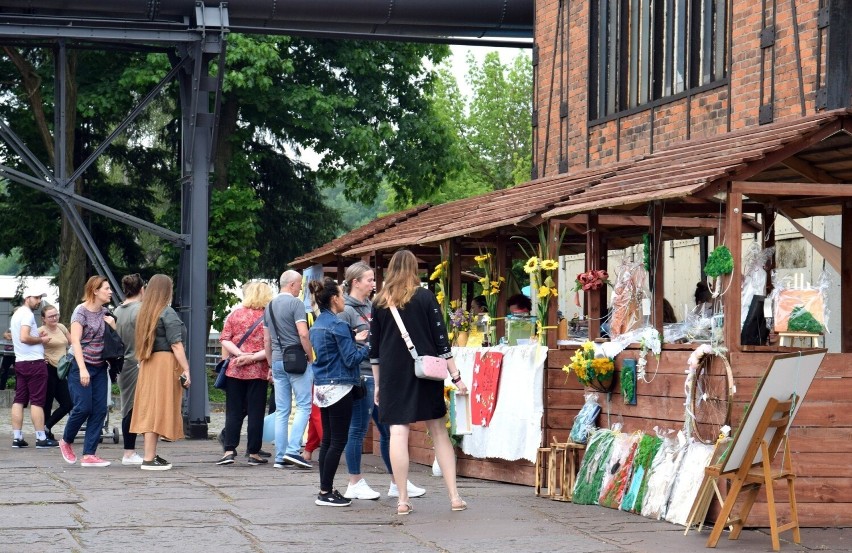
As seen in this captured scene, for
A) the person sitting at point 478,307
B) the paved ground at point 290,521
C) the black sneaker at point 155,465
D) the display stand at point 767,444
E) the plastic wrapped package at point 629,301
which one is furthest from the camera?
the person sitting at point 478,307

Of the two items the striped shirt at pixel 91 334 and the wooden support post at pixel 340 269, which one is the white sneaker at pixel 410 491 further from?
the wooden support post at pixel 340 269

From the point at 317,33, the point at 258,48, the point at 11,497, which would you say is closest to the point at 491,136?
the point at 258,48

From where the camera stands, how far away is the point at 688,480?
28.6 feet

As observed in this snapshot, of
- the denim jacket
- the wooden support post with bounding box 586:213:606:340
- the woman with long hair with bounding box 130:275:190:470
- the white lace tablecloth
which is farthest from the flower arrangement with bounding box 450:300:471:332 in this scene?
the denim jacket

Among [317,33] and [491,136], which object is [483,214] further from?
[491,136]

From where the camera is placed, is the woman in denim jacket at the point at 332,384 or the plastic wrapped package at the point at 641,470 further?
the woman in denim jacket at the point at 332,384

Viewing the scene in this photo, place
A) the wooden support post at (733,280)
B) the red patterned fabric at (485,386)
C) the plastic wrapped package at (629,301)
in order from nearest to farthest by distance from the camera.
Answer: the wooden support post at (733,280) < the plastic wrapped package at (629,301) < the red patterned fabric at (485,386)

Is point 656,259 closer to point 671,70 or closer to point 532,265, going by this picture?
point 532,265

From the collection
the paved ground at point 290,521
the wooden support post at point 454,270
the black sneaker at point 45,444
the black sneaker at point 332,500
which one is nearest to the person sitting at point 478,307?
the wooden support post at point 454,270

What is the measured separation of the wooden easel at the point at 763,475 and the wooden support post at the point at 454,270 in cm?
510

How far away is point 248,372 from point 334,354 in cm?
333

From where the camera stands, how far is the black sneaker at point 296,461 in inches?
491

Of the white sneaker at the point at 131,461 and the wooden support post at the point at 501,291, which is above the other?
the wooden support post at the point at 501,291

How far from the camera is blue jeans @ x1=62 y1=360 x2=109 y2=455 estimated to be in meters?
12.3
